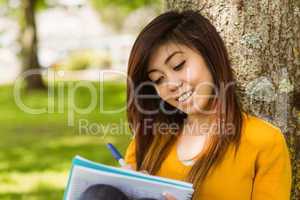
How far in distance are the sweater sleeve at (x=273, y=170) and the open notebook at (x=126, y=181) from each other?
0.86ft

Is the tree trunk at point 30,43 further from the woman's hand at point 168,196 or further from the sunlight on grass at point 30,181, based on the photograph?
the woman's hand at point 168,196

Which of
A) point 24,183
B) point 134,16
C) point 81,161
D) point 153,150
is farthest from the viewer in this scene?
point 134,16

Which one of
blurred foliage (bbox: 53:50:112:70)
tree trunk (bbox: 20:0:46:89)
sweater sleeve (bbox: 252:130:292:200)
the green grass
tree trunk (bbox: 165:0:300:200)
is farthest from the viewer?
blurred foliage (bbox: 53:50:112:70)

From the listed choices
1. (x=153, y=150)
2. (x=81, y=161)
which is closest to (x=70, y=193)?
(x=81, y=161)

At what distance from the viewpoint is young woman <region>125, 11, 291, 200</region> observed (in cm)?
177

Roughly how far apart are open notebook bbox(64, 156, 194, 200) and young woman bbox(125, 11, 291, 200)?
0.20m

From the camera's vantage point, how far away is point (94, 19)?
1475 inches

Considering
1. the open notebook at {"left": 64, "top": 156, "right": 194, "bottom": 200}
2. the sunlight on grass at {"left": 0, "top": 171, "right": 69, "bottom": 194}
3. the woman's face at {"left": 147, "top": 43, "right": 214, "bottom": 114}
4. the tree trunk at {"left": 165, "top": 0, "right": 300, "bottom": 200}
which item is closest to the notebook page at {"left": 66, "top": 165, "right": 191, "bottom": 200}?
the open notebook at {"left": 64, "top": 156, "right": 194, "bottom": 200}

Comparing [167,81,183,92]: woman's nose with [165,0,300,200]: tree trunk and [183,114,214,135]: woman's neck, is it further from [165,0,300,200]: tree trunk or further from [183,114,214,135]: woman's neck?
[165,0,300,200]: tree trunk

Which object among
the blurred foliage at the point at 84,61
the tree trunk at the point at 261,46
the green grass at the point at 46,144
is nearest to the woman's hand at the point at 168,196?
the tree trunk at the point at 261,46

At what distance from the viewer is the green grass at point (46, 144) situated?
5.18 meters

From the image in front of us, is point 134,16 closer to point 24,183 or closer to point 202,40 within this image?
point 24,183

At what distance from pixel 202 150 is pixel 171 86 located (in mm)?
247

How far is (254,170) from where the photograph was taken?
1.78 m
